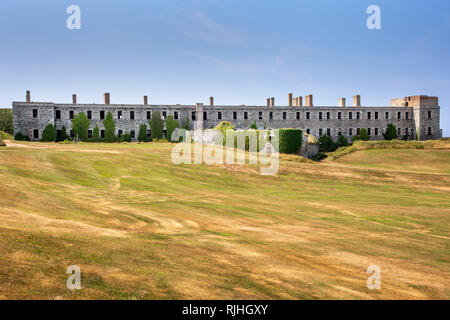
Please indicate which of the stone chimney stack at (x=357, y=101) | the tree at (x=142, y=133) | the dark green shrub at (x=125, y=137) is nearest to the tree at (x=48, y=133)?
the dark green shrub at (x=125, y=137)

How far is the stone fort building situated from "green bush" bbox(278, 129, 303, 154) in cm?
1771

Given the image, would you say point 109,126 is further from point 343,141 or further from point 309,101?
point 343,141

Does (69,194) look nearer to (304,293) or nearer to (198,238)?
(198,238)

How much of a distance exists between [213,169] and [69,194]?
1659 cm

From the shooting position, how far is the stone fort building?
2315 inches

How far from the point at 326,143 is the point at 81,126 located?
43.1m

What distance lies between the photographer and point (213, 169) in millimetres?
32312

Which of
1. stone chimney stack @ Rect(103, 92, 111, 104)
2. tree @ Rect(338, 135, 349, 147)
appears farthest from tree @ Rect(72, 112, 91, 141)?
tree @ Rect(338, 135, 349, 147)

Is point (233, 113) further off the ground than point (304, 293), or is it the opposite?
point (233, 113)

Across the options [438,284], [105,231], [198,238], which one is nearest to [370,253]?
[438,284]

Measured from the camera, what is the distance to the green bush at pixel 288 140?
5069 centimetres

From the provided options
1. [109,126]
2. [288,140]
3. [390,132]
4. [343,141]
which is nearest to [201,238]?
[288,140]

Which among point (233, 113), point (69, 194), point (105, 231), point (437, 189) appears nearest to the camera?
point (105, 231)
